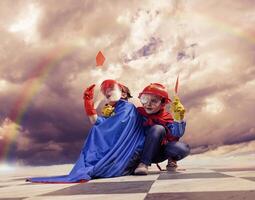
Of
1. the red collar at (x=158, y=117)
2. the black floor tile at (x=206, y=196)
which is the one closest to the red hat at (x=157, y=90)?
the red collar at (x=158, y=117)

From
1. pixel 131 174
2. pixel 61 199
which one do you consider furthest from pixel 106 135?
pixel 61 199

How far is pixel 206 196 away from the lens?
1748 mm

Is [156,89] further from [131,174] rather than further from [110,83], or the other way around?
[131,174]

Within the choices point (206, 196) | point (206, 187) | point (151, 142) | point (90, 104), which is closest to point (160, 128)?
point (151, 142)

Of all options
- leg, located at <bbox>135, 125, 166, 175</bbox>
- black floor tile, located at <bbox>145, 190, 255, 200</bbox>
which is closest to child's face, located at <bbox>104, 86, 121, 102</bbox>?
leg, located at <bbox>135, 125, 166, 175</bbox>

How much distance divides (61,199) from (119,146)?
2071 mm

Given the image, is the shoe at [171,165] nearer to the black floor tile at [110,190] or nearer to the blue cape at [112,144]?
the blue cape at [112,144]

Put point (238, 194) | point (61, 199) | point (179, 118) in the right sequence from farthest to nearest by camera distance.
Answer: point (179, 118)
point (61, 199)
point (238, 194)

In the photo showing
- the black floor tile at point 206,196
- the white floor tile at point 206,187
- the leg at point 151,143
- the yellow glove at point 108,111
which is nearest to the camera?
the black floor tile at point 206,196

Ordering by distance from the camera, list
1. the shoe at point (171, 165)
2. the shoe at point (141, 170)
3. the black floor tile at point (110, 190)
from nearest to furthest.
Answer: the black floor tile at point (110, 190), the shoe at point (141, 170), the shoe at point (171, 165)

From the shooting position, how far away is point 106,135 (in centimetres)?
410

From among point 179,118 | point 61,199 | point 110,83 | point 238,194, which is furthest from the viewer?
point 110,83

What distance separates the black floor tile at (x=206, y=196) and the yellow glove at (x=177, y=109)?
6.68ft

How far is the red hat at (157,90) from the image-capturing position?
4.14 metres
